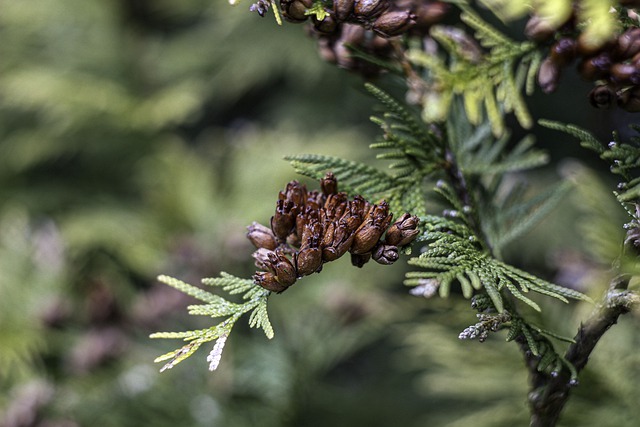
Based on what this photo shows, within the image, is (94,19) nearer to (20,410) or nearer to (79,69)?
(79,69)

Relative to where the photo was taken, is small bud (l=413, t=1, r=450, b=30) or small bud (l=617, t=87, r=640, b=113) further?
small bud (l=413, t=1, r=450, b=30)

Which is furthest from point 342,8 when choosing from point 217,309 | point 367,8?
point 217,309

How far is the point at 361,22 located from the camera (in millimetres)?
478

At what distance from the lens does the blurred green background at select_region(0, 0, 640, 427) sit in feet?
3.22

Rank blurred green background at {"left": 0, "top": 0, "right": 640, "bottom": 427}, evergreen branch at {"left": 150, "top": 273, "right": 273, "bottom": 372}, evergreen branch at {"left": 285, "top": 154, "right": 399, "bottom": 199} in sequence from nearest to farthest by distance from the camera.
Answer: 1. evergreen branch at {"left": 150, "top": 273, "right": 273, "bottom": 372}
2. evergreen branch at {"left": 285, "top": 154, "right": 399, "bottom": 199}
3. blurred green background at {"left": 0, "top": 0, "right": 640, "bottom": 427}

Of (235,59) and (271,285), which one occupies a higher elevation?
(271,285)

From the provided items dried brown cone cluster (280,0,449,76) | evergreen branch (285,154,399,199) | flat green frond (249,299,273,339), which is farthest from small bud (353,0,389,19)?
flat green frond (249,299,273,339)

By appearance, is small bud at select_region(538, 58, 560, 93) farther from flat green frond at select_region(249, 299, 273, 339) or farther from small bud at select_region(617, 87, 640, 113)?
flat green frond at select_region(249, 299, 273, 339)

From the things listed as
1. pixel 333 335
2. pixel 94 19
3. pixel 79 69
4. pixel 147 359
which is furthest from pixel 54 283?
pixel 94 19

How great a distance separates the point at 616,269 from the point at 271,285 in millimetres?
242

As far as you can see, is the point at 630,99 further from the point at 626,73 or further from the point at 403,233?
the point at 403,233

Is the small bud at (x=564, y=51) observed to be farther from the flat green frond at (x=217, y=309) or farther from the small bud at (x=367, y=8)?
the flat green frond at (x=217, y=309)

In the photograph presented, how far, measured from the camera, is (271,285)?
0.43m

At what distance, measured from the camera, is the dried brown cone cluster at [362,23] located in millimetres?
467
